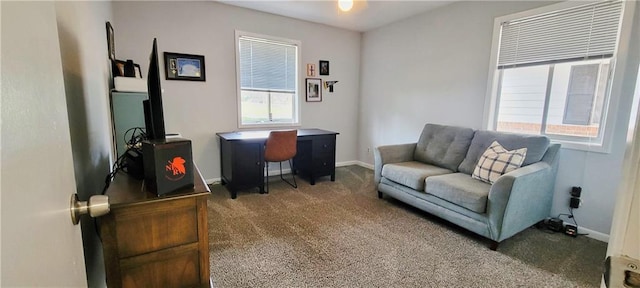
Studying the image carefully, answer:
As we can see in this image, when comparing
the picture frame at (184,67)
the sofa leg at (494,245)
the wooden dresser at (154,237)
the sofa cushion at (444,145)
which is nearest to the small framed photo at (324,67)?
the picture frame at (184,67)

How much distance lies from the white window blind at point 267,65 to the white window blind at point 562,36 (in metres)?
2.73

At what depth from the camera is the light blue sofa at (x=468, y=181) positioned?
215 centimetres

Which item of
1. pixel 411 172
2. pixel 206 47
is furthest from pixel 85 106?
pixel 411 172

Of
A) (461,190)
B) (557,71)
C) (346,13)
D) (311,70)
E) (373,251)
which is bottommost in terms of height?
(373,251)

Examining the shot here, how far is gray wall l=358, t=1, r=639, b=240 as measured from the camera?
2377 mm

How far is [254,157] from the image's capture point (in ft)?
11.1

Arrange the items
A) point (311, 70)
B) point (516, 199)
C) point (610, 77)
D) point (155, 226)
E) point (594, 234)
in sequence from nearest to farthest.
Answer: point (155, 226)
point (516, 199)
point (610, 77)
point (594, 234)
point (311, 70)

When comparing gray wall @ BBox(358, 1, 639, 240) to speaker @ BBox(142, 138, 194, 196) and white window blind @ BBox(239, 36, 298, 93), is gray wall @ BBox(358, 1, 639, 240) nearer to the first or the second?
white window blind @ BBox(239, 36, 298, 93)

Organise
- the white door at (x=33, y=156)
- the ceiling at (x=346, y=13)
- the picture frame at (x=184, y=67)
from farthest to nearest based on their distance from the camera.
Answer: the ceiling at (x=346, y=13)
the picture frame at (x=184, y=67)
the white door at (x=33, y=156)

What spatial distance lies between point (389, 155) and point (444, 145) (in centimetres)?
64

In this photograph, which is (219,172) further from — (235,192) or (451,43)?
(451,43)

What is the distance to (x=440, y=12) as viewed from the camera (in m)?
3.56

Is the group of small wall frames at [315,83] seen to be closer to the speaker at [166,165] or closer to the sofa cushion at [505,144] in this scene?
the sofa cushion at [505,144]

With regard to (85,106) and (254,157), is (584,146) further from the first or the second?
(85,106)
